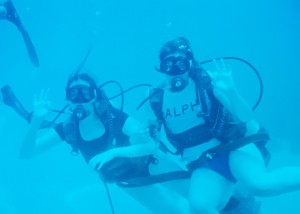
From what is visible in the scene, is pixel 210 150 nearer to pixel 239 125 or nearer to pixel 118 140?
pixel 239 125

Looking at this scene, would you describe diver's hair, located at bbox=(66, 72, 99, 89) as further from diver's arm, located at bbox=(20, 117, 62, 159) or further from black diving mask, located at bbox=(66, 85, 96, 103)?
diver's arm, located at bbox=(20, 117, 62, 159)

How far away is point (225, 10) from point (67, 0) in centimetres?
728

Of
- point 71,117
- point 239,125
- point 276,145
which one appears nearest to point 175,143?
point 239,125

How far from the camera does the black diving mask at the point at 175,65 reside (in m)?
3.51

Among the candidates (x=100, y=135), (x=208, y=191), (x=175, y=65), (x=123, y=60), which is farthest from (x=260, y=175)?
(x=123, y=60)

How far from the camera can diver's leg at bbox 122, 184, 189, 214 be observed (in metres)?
4.27

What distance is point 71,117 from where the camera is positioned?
4.07 meters

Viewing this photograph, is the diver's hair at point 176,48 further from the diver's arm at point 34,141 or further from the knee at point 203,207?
the diver's arm at point 34,141

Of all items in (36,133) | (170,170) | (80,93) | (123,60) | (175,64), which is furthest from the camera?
(123,60)

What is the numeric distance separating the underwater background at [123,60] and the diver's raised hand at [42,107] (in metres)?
5.18

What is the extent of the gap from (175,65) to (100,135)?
1287 millimetres

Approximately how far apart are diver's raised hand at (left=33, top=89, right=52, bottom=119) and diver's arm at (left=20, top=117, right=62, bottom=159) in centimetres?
6

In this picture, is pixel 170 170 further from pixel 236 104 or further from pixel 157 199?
pixel 236 104

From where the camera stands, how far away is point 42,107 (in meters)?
4.03
